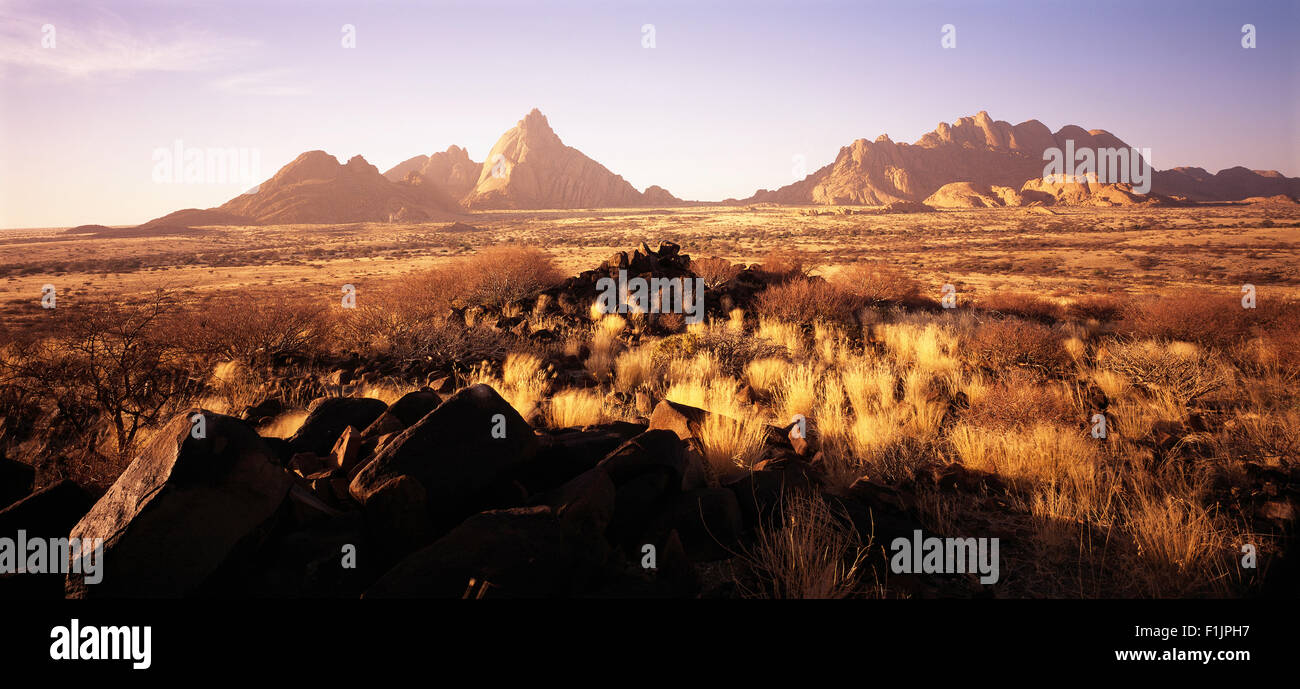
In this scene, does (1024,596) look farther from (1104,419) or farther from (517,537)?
(1104,419)

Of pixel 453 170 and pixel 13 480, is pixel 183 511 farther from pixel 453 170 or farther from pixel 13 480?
pixel 453 170

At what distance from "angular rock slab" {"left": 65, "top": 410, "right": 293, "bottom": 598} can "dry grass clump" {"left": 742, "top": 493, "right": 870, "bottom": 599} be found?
2671mm

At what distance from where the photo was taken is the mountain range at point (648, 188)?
344 ft

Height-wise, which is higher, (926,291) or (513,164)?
(513,164)

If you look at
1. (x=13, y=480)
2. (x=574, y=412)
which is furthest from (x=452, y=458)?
(x=13, y=480)

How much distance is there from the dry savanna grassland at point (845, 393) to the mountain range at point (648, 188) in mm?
101344

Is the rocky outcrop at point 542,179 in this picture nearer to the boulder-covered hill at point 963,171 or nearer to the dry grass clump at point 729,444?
the boulder-covered hill at point 963,171

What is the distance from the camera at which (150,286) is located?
2559 cm

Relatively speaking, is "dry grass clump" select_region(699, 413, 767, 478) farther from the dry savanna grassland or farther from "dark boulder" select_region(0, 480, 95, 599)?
"dark boulder" select_region(0, 480, 95, 599)

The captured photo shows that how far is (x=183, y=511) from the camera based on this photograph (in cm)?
262

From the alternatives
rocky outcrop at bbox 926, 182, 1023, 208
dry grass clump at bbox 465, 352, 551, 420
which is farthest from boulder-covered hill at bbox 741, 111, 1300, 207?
dry grass clump at bbox 465, 352, 551, 420

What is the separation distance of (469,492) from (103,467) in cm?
334

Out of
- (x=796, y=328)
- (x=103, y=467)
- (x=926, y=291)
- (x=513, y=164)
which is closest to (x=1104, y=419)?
(x=796, y=328)
